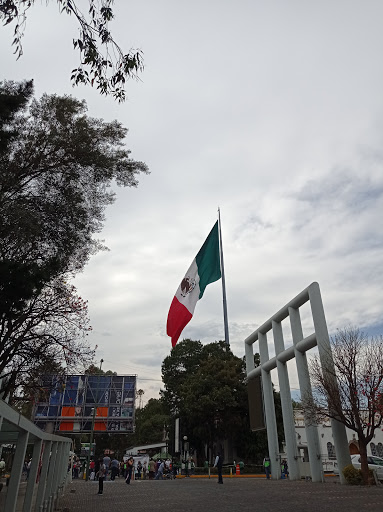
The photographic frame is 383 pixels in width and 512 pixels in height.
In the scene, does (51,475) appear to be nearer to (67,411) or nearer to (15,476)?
(15,476)

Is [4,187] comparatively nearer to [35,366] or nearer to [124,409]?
[35,366]

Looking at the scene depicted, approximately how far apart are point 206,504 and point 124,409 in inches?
1100

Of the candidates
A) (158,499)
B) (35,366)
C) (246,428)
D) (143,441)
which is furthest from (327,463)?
(143,441)

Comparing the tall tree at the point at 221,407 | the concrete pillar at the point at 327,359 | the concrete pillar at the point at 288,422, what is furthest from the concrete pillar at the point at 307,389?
the tall tree at the point at 221,407

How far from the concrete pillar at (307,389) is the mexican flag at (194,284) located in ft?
20.0

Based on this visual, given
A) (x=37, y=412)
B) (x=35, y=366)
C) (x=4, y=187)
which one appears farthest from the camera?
(x=37, y=412)

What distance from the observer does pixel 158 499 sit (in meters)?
14.3

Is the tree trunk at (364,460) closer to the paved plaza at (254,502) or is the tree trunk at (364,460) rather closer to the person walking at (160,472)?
the paved plaza at (254,502)

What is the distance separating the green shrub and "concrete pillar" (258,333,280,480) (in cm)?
657

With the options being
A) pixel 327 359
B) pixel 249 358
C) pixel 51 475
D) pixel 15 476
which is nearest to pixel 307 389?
pixel 327 359

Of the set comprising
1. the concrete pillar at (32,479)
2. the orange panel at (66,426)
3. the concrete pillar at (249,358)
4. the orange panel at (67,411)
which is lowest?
the concrete pillar at (32,479)

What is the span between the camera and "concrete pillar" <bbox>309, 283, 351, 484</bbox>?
57.9 feet

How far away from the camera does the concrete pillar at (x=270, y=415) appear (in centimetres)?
2372

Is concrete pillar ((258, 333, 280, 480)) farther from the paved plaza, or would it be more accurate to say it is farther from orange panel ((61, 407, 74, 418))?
orange panel ((61, 407, 74, 418))
